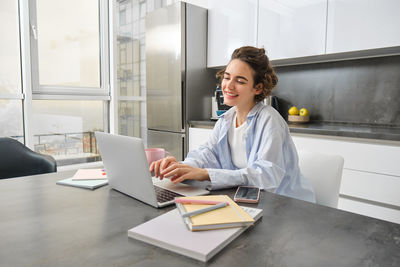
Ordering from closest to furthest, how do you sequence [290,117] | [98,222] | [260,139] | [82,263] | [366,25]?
[82,263] < [98,222] < [260,139] < [366,25] < [290,117]

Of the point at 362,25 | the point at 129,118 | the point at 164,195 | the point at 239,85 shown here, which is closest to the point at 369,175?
the point at 362,25

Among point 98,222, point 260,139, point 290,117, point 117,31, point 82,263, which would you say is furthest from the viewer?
point 117,31

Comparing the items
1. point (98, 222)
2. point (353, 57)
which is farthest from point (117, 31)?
point (98, 222)

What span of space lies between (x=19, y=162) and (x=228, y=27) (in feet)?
7.51

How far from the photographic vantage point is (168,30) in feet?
10.7

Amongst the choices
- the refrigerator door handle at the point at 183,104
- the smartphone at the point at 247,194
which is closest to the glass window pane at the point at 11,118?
the refrigerator door handle at the point at 183,104

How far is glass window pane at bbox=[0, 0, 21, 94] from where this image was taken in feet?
9.11

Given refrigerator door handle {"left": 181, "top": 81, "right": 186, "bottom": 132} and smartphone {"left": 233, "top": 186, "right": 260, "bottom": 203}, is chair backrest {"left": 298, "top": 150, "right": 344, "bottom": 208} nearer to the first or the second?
smartphone {"left": 233, "top": 186, "right": 260, "bottom": 203}

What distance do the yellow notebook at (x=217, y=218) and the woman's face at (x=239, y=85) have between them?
0.69m

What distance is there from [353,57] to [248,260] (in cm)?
252

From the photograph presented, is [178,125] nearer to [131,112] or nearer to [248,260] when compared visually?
[131,112]

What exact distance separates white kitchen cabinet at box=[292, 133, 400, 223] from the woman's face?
1114mm

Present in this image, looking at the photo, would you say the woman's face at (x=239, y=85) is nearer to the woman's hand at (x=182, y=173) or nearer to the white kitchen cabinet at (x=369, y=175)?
the woman's hand at (x=182, y=173)

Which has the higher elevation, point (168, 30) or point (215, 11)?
point (215, 11)
